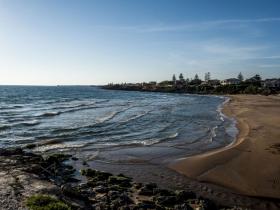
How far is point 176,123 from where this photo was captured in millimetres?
32969

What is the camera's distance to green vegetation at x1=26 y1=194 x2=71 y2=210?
884 centimetres

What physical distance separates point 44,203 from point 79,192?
7.17ft

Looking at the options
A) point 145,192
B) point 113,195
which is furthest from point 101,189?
point 145,192

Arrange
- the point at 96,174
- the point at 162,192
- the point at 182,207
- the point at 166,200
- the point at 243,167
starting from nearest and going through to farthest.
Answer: the point at 182,207
the point at 166,200
the point at 162,192
the point at 96,174
the point at 243,167

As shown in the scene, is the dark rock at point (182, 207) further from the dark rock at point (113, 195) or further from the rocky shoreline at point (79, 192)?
the dark rock at point (113, 195)

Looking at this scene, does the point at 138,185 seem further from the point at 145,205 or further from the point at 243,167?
the point at 243,167

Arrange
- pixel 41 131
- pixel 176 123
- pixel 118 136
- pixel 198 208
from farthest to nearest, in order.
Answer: pixel 176 123 < pixel 41 131 < pixel 118 136 < pixel 198 208

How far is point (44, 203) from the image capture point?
927 cm

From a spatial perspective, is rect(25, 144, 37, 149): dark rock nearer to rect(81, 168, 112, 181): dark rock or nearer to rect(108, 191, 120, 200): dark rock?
rect(81, 168, 112, 181): dark rock

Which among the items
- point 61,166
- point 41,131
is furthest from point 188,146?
point 41,131

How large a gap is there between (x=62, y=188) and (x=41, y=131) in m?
16.9

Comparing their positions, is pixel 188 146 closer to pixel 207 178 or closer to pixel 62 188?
pixel 207 178

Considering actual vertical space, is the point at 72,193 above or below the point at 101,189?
above

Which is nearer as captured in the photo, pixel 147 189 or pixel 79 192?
pixel 79 192
